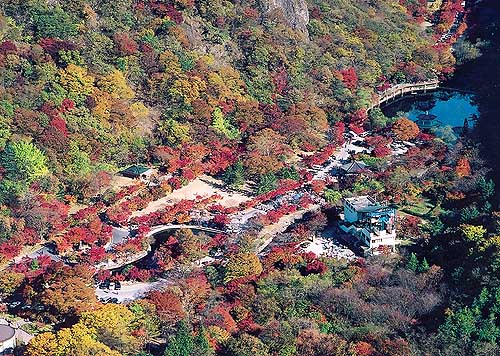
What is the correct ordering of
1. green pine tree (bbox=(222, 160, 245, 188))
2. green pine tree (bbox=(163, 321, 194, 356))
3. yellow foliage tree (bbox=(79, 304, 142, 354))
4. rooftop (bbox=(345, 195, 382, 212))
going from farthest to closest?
green pine tree (bbox=(222, 160, 245, 188))
rooftop (bbox=(345, 195, 382, 212))
yellow foliage tree (bbox=(79, 304, 142, 354))
green pine tree (bbox=(163, 321, 194, 356))

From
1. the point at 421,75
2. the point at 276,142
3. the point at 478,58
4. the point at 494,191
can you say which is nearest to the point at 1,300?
the point at 276,142

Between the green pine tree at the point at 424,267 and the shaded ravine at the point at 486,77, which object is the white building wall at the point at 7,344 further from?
the shaded ravine at the point at 486,77

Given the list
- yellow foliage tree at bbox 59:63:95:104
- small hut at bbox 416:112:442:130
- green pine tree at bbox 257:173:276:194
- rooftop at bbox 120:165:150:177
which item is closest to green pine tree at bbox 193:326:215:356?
green pine tree at bbox 257:173:276:194

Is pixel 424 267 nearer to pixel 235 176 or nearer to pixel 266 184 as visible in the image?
pixel 266 184

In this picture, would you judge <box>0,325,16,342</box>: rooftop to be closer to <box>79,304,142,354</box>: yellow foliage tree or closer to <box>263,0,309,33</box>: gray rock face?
<box>79,304,142,354</box>: yellow foliage tree

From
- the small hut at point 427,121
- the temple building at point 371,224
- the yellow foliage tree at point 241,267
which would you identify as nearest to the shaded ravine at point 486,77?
the small hut at point 427,121

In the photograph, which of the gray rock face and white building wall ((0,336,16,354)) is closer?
white building wall ((0,336,16,354))
